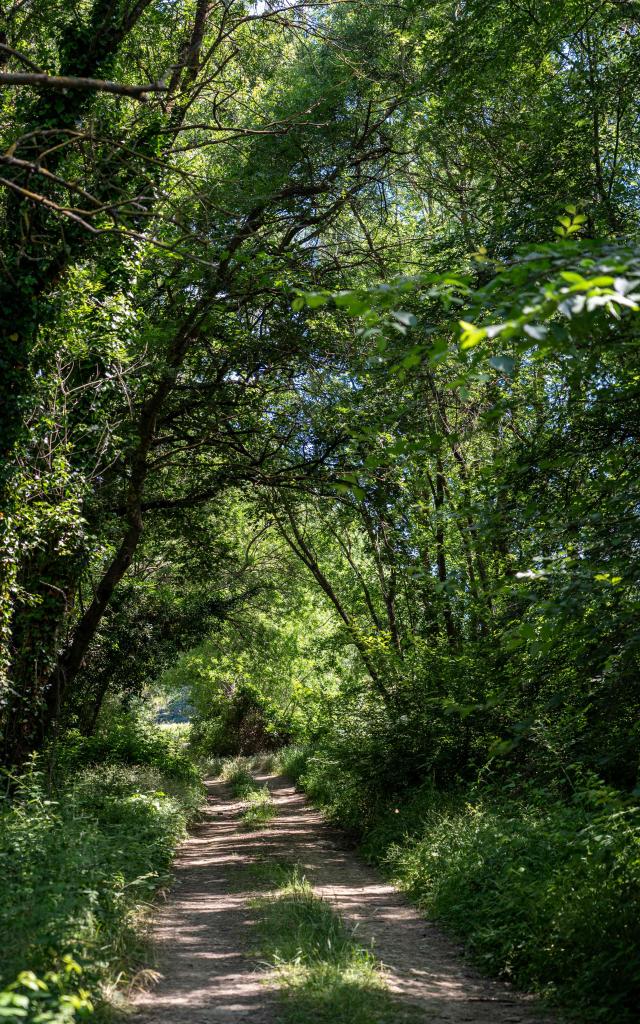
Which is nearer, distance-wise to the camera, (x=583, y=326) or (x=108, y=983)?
(x=583, y=326)

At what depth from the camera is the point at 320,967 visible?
17.3 feet

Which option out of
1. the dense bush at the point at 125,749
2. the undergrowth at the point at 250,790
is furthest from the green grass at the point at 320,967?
the undergrowth at the point at 250,790

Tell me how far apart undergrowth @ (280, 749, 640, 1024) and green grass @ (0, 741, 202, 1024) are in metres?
2.72

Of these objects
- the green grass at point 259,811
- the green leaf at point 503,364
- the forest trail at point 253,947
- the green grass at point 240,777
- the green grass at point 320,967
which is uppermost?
the green leaf at point 503,364

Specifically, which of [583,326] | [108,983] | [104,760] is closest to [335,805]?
[104,760]

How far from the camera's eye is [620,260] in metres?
2.88

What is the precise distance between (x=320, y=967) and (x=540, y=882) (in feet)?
6.18

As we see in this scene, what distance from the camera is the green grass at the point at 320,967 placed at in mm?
4586

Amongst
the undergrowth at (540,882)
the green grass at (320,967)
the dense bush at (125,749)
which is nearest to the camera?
the green grass at (320,967)

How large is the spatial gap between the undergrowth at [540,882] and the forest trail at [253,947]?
0.76 feet

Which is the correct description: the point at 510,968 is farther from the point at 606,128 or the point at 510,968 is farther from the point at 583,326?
the point at 606,128

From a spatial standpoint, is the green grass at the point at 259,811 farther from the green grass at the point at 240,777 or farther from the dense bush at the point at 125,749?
the dense bush at the point at 125,749

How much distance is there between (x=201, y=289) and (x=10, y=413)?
307cm

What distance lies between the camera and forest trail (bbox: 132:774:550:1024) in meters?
4.88
